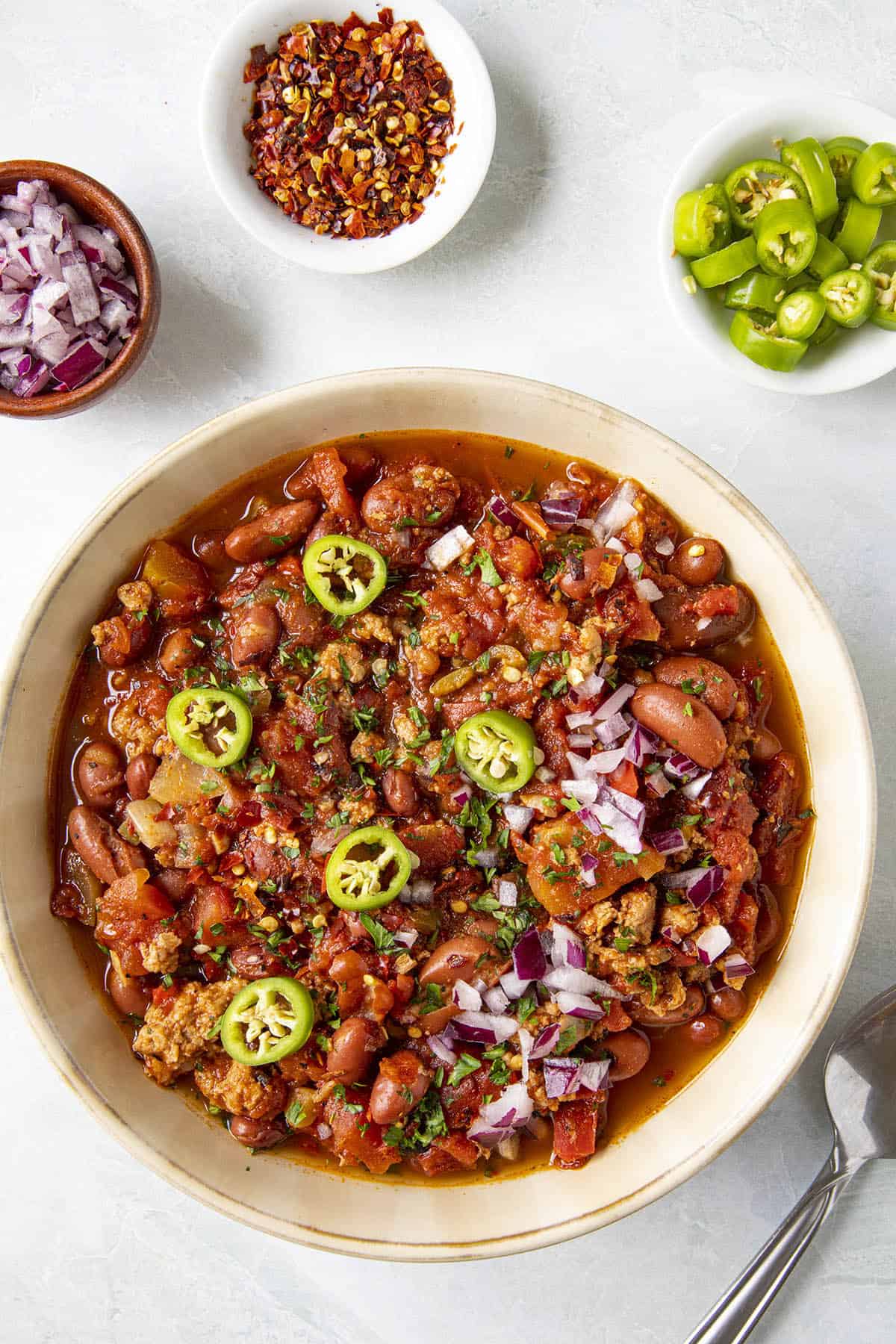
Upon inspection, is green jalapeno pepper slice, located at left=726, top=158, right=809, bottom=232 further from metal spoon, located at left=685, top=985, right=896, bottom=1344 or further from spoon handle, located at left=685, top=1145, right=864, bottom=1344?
spoon handle, located at left=685, top=1145, right=864, bottom=1344

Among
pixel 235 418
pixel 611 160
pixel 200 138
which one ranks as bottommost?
pixel 235 418

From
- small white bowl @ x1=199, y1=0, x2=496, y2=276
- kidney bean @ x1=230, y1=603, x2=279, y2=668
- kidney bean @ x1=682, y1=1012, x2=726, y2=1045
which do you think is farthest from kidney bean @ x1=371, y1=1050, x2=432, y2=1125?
small white bowl @ x1=199, y1=0, x2=496, y2=276

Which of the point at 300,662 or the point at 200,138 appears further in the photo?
the point at 200,138

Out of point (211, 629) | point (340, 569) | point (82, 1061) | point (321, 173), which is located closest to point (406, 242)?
point (321, 173)

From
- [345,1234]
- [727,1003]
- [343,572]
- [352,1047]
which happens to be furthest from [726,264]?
[345,1234]

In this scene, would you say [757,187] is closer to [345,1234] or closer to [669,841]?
[669,841]

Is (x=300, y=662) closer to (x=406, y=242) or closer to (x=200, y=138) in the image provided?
(x=406, y=242)
